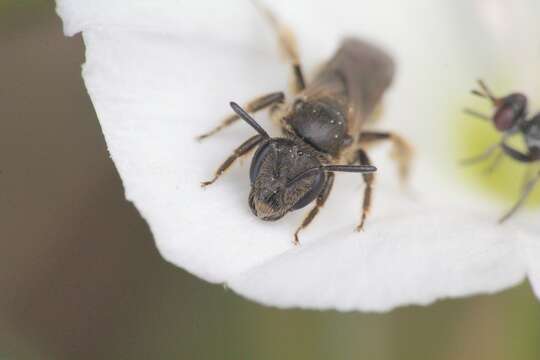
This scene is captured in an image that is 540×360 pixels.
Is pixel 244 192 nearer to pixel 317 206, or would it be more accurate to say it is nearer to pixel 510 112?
pixel 317 206

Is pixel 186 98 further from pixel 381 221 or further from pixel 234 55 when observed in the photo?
pixel 381 221

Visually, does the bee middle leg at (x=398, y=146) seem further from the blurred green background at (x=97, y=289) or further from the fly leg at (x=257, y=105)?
the blurred green background at (x=97, y=289)

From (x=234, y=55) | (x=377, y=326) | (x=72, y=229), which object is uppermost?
(x=234, y=55)

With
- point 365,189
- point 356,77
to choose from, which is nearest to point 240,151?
point 365,189

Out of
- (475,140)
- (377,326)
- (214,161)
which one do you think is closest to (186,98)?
(214,161)

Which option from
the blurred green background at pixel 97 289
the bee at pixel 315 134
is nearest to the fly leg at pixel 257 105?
the bee at pixel 315 134

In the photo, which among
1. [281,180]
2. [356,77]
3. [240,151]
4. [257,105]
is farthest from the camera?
[356,77]
